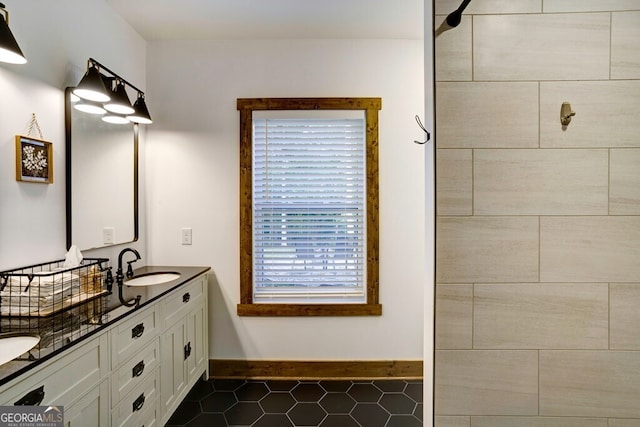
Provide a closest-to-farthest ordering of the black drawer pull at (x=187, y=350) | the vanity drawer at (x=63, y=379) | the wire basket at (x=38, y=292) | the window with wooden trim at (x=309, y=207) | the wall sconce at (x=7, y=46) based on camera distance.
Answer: the vanity drawer at (x=63, y=379)
the wall sconce at (x=7, y=46)
the wire basket at (x=38, y=292)
the black drawer pull at (x=187, y=350)
the window with wooden trim at (x=309, y=207)

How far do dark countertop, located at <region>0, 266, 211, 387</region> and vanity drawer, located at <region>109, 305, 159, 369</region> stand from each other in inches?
2.5

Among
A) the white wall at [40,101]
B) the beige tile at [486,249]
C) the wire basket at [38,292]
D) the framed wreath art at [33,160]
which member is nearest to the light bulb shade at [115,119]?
the white wall at [40,101]

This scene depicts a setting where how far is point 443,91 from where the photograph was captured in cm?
104

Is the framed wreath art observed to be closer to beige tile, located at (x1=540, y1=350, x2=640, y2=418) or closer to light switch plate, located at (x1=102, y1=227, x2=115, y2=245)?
light switch plate, located at (x1=102, y1=227, x2=115, y2=245)

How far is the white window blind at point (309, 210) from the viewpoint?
7.86ft

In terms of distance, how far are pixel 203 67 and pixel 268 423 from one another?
254 centimetres

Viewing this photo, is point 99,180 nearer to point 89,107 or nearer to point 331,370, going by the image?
point 89,107

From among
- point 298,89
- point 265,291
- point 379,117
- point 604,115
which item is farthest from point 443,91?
point 265,291

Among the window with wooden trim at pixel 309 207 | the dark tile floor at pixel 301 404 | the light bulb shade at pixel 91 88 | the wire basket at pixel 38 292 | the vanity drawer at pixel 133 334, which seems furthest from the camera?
the window with wooden trim at pixel 309 207

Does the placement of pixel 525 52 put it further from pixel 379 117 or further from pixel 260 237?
pixel 260 237

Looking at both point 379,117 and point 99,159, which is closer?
point 99,159

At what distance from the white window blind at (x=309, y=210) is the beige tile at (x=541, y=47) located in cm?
137

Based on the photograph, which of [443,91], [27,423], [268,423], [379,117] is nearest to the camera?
[27,423]

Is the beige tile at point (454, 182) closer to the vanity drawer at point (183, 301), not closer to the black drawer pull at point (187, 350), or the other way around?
the vanity drawer at point (183, 301)
